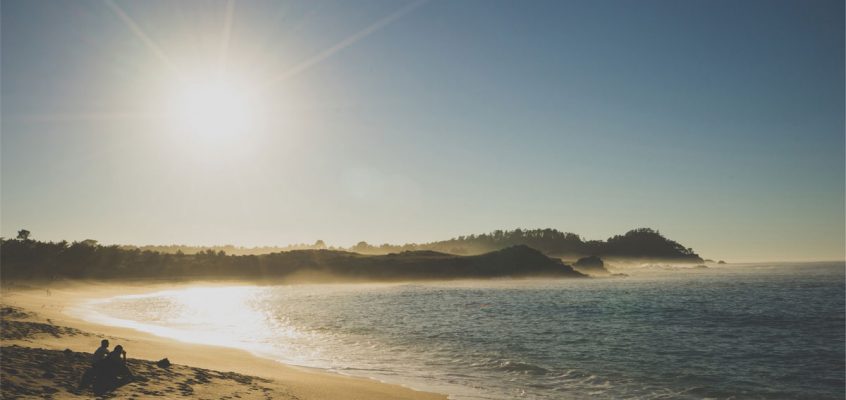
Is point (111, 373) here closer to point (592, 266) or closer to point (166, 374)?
point (166, 374)

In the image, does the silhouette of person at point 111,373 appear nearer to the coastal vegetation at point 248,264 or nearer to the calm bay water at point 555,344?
the calm bay water at point 555,344

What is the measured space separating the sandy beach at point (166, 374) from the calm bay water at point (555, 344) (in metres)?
2.27

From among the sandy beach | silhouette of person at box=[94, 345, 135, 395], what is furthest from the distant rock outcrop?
silhouette of person at box=[94, 345, 135, 395]

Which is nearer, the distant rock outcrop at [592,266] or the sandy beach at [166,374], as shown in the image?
the sandy beach at [166,374]

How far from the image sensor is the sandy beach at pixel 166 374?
43.7 ft

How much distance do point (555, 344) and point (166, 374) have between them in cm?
2248

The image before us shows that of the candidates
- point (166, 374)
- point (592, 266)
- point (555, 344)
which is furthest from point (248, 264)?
point (592, 266)

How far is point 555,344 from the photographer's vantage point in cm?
2994

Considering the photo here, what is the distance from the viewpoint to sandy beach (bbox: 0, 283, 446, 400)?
13.3 m

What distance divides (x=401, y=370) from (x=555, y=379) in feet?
23.5

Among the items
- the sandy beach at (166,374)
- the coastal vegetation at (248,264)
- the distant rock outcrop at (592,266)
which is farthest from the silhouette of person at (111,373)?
the distant rock outcrop at (592,266)

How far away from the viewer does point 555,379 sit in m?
21.0

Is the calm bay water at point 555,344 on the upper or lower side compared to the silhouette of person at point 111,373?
lower

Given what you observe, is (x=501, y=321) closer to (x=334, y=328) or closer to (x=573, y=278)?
(x=334, y=328)
